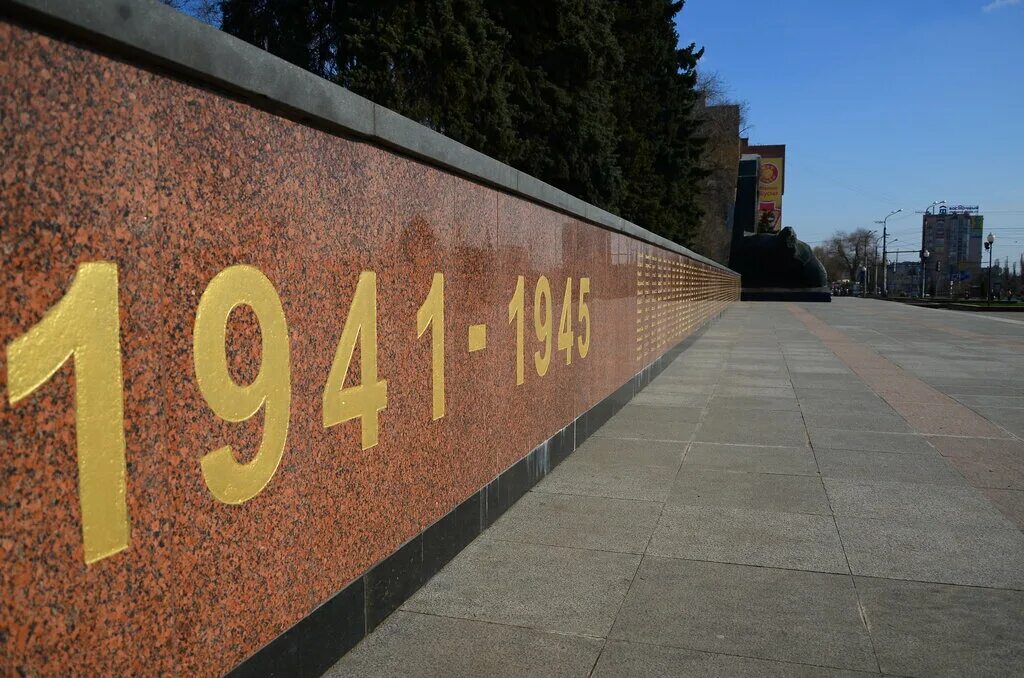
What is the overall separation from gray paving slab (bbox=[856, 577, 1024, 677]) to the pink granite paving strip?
3771 mm

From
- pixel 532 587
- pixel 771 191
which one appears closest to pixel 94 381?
pixel 532 587

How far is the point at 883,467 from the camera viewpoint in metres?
5.52

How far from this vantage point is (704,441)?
21.1 feet

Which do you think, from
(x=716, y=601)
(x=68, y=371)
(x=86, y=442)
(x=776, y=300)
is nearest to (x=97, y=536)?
(x=86, y=442)

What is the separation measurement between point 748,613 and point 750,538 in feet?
3.05

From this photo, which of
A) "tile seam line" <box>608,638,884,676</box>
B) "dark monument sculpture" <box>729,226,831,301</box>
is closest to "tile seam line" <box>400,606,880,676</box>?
"tile seam line" <box>608,638,884,676</box>

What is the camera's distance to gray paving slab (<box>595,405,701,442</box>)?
6.68 meters

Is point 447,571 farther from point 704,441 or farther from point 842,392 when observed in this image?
point 842,392

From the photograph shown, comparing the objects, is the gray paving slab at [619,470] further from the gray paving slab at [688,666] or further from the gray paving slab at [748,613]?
the gray paving slab at [688,666]

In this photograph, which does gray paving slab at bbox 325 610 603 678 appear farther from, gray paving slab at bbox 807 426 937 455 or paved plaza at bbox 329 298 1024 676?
gray paving slab at bbox 807 426 937 455

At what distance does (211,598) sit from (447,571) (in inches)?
61.9

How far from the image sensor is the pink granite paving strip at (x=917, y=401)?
6887 mm

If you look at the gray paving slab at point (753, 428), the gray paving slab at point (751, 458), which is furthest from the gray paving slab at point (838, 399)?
the gray paving slab at point (751, 458)

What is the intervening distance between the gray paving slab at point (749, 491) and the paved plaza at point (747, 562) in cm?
2
